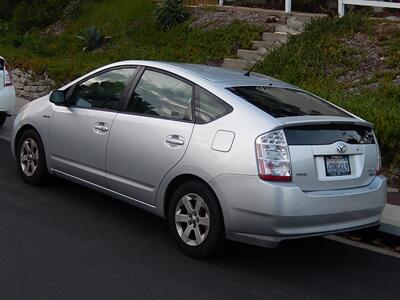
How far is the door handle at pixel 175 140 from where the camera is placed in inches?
204

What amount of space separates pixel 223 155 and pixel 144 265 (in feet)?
3.29

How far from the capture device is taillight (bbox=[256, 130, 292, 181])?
4680 mm

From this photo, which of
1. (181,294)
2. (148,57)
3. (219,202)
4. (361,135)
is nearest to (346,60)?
(148,57)

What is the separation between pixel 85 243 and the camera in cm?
533

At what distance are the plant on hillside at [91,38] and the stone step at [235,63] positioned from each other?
398 centimetres

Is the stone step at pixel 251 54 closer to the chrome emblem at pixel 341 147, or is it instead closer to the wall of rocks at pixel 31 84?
the wall of rocks at pixel 31 84

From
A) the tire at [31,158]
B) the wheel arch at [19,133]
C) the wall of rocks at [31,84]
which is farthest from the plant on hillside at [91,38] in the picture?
the tire at [31,158]

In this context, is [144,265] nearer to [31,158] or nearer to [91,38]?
[31,158]

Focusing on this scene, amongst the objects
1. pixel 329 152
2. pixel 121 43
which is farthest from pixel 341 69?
pixel 121 43

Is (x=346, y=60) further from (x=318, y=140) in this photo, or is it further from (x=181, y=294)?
(x=181, y=294)

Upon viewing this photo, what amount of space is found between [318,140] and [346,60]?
6.08 m

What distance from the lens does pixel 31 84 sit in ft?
43.0

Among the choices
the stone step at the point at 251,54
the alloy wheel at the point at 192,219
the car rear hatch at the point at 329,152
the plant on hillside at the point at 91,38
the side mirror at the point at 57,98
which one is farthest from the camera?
the plant on hillside at the point at 91,38

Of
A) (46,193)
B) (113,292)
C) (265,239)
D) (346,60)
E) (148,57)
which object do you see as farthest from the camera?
(148,57)
